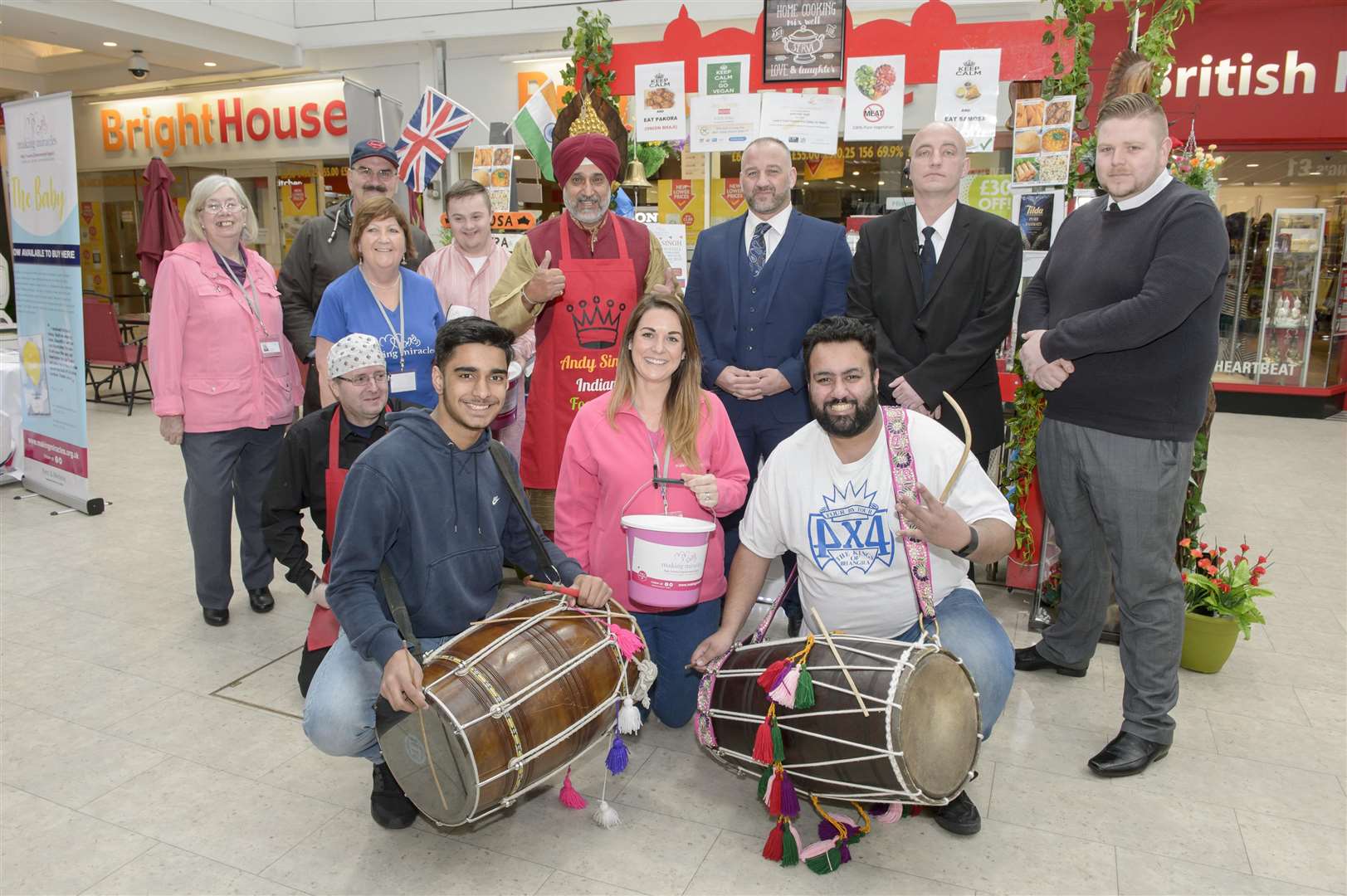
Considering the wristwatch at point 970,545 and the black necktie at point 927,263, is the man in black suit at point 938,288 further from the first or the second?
the wristwatch at point 970,545

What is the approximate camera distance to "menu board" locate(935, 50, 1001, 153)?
13.3 feet

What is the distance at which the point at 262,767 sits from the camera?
9.14 ft

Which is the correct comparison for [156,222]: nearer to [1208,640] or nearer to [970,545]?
[970,545]

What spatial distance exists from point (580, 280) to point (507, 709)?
6.62 feet

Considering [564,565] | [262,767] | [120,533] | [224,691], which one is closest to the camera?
[564,565]

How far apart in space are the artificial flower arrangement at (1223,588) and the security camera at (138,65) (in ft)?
35.3

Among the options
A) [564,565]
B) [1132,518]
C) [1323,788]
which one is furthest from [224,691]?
[1323,788]

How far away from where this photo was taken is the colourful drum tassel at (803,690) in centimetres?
213

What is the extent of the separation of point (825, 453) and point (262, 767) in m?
1.95

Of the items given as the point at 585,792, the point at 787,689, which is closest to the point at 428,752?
the point at 585,792

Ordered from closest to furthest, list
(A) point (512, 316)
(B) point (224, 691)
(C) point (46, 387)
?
(B) point (224, 691)
(A) point (512, 316)
(C) point (46, 387)

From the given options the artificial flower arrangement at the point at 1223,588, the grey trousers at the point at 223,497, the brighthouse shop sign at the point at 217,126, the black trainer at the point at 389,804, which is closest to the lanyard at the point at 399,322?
the grey trousers at the point at 223,497

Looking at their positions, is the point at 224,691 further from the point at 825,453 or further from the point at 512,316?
the point at 825,453

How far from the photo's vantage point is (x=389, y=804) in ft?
8.20
